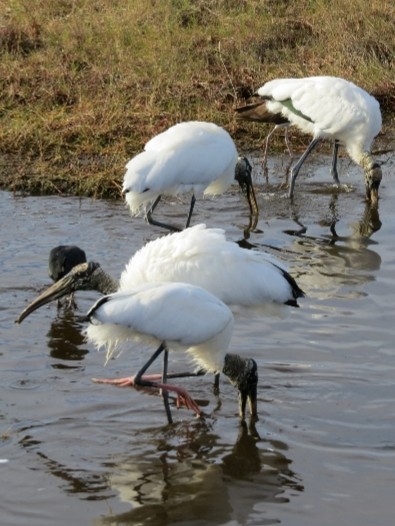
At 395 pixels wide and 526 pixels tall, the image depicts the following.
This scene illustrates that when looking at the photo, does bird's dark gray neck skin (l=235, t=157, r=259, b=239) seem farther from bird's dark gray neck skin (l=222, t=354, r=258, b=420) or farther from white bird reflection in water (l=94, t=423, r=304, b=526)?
white bird reflection in water (l=94, t=423, r=304, b=526)

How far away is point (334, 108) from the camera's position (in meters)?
10.3

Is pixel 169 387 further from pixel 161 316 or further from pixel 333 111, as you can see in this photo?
pixel 333 111

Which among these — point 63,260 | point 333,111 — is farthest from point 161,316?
point 333,111

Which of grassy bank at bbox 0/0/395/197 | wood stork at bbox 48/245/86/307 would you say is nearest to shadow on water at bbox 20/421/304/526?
wood stork at bbox 48/245/86/307

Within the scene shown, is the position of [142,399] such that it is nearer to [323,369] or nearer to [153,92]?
[323,369]

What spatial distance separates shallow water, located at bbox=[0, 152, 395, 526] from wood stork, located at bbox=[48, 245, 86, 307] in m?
0.26

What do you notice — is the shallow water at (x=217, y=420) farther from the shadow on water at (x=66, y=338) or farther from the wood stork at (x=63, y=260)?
the wood stork at (x=63, y=260)

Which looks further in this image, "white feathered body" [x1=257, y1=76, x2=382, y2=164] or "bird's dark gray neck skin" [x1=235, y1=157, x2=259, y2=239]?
"white feathered body" [x1=257, y1=76, x2=382, y2=164]

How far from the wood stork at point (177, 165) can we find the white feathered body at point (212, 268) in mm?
1921

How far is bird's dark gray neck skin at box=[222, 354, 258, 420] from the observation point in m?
5.88

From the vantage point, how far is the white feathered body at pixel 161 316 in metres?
5.46

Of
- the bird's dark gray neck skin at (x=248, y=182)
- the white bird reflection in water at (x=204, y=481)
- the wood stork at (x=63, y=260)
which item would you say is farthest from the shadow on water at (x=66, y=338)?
the bird's dark gray neck skin at (x=248, y=182)

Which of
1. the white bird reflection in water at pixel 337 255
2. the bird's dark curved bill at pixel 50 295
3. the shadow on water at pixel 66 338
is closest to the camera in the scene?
the bird's dark curved bill at pixel 50 295

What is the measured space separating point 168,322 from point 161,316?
2.0 inches
